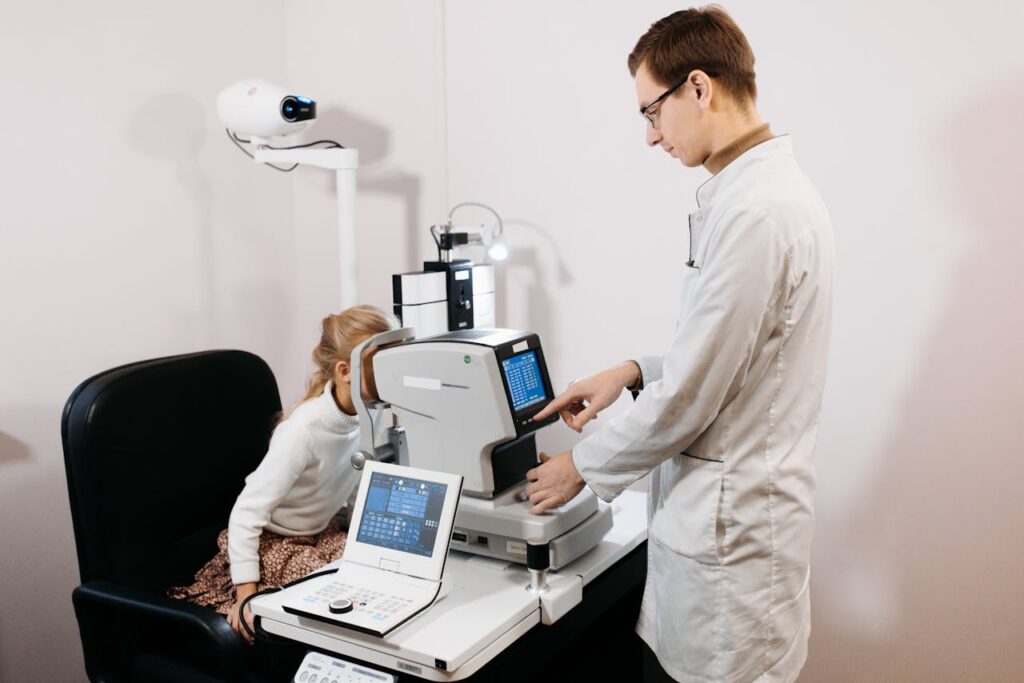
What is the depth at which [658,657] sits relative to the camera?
1425 mm

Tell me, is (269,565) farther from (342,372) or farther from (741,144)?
(741,144)

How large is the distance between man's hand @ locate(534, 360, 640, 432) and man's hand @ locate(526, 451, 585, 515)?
74 mm

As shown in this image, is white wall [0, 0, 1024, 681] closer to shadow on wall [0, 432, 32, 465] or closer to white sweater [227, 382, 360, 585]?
shadow on wall [0, 432, 32, 465]

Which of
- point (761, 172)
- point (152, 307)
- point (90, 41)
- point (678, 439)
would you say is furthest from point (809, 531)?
point (90, 41)

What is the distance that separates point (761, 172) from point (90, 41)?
A: 1797mm

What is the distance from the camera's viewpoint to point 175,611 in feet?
5.05

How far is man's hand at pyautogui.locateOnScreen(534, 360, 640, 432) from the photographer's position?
149cm

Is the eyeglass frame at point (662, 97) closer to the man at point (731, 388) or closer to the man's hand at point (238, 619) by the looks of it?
the man at point (731, 388)

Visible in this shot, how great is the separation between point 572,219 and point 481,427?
105 cm

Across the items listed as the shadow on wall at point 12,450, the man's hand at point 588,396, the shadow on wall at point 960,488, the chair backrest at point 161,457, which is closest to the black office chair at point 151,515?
the chair backrest at point 161,457

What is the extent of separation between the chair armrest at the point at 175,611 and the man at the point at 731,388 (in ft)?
2.35

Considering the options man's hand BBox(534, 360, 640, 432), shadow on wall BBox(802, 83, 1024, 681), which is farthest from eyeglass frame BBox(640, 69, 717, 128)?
A: shadow on wall BBox(802, 83, 1024, 681)

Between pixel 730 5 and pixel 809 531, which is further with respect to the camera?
pixel 730 5

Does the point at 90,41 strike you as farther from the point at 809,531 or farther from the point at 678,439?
the point at 809,531
